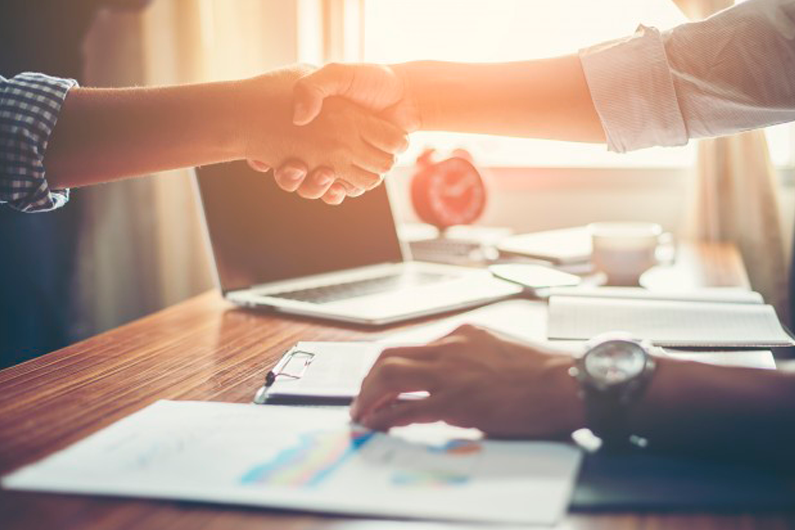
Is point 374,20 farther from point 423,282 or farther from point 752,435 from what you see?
point 752,435

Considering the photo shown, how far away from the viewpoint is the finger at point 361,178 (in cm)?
144

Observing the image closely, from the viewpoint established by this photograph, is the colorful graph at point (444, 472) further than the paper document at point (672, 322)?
No

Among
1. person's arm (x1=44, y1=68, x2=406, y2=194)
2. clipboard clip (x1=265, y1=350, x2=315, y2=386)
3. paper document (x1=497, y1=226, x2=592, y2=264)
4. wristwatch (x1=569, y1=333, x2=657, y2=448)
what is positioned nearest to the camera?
wristwatch (x1=569, y1=333, x2=657, y2=448)

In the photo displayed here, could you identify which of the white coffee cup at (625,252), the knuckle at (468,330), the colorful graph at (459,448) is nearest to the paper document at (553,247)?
the white coffee cup at (625,252)

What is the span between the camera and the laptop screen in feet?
4.33

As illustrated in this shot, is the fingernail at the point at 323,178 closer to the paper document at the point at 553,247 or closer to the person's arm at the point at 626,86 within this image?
the person's arm at the point at 626,86

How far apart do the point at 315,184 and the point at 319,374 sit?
1.99 ft

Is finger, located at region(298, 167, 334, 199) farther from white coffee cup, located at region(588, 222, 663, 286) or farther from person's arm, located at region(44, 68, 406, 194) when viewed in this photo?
white coffee cup, located at region(588, 222, 663, 286)

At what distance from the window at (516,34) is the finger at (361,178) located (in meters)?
0.94

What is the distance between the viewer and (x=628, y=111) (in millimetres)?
1228

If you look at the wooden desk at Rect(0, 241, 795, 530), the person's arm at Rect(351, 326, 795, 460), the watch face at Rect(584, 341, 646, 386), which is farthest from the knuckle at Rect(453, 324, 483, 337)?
the wooden desk at Rect(0, 241, 795, 530)

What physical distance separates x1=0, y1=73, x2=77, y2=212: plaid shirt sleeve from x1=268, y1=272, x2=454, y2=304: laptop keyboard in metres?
0.44

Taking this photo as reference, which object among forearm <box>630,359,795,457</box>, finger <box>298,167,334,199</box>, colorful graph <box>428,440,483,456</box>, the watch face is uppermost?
finger <box>298,167,334,199</box>

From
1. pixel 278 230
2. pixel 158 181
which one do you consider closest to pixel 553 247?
pixel 278 230
